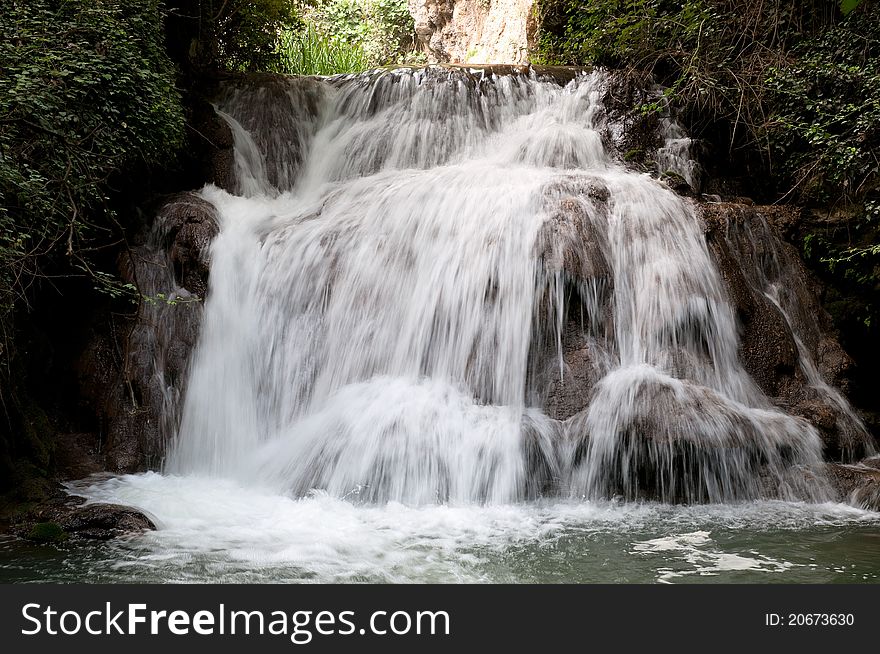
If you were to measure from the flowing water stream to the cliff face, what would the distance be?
8.75 m

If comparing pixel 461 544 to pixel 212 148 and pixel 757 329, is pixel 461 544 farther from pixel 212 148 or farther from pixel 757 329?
pixel 212 148

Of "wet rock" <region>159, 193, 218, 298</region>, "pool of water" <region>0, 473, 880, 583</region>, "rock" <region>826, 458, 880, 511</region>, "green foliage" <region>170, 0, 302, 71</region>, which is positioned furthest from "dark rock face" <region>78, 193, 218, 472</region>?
"rock" <region>826, 458, 880, 511</region>

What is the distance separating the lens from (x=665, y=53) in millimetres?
9781

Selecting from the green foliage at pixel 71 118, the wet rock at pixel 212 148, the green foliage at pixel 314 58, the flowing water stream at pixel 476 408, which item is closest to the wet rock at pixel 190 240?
the flowing water stream at pixel 476 408

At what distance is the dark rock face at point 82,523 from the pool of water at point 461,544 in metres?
0.12

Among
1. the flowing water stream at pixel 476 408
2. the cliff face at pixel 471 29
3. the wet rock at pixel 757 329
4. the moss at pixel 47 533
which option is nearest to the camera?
the flowing water stream at pixel 476 408

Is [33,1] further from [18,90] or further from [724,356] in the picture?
[724,356]

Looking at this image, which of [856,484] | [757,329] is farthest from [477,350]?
[856,484]

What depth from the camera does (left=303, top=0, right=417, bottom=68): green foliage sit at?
1922cm

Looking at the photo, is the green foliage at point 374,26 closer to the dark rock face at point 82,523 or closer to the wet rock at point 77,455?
the wet rock at point 77,455

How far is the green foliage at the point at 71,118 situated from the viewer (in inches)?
203

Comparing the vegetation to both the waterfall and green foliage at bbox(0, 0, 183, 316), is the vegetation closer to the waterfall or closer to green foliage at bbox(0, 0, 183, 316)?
the waterfall

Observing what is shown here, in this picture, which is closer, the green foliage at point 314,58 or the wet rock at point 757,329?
the wet rock at point 757,329

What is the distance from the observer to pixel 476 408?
236 inches
